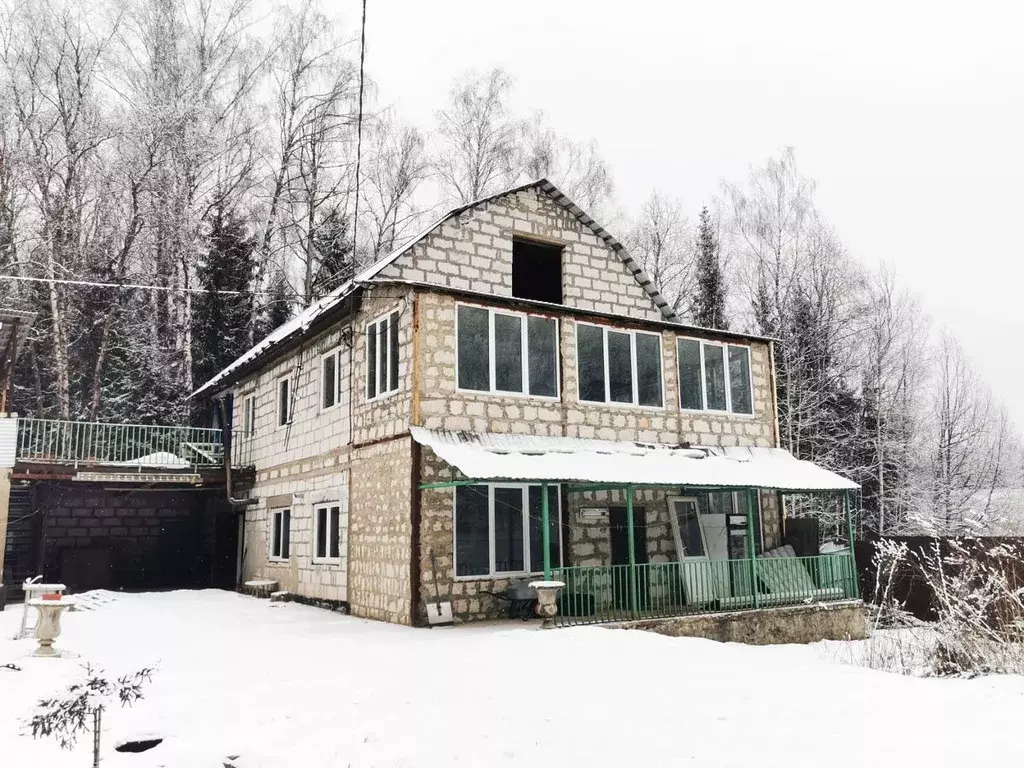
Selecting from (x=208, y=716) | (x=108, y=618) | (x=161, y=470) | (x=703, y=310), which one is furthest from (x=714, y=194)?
(x=208, y=716)

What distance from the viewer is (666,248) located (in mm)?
32844

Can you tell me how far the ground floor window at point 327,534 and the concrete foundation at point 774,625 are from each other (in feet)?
19.0

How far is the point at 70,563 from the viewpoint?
2038 centimetres

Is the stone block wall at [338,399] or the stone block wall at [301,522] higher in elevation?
the stone block wall at [338,399]

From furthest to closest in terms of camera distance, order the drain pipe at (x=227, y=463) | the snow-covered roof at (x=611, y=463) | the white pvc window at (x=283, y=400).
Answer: the drain pipe at (x=227, y=463), the white pvc window at (x=283, y=400), the snow-covered roof at (x=611, y=463)

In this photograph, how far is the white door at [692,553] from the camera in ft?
43.7

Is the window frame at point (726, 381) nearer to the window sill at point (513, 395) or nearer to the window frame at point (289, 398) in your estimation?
the window sill at point (513, 395)

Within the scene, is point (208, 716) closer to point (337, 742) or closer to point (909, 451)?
point (337, 742)

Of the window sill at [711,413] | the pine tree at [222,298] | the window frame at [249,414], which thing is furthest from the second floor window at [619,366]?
the pine tree at [222,298]

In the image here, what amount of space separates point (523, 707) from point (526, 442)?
6.47 meters

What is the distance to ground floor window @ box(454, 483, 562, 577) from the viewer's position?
12.8 metres

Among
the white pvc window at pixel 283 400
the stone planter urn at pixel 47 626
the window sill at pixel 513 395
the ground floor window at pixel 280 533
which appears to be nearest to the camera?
the stone planter urn at pixel 47 626

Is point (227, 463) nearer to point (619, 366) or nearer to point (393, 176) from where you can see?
point (619, 366)

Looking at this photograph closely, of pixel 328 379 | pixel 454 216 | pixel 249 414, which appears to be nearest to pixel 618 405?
pixel 454 216
